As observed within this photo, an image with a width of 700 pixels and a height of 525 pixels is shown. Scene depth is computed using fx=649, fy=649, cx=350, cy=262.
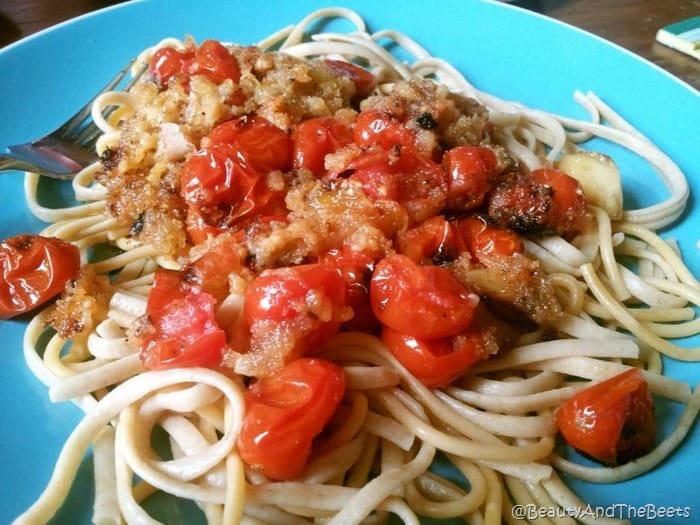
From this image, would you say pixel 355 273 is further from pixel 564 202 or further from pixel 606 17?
pixel 606 17

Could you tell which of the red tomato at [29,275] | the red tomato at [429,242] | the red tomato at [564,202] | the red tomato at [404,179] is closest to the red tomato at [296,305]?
the red tomato at [429,242]

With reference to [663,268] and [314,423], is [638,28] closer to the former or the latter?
[663,268]

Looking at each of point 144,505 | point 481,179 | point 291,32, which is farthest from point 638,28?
point 144,505

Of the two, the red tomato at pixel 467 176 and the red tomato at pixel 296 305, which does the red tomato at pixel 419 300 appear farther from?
the red tomato at pixel 467 176

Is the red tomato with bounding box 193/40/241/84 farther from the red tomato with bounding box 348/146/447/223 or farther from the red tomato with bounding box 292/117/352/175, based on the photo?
the red tomato with bounding box 348/146/447/223

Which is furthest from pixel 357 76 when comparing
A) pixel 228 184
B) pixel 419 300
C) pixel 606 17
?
pixel 606 17

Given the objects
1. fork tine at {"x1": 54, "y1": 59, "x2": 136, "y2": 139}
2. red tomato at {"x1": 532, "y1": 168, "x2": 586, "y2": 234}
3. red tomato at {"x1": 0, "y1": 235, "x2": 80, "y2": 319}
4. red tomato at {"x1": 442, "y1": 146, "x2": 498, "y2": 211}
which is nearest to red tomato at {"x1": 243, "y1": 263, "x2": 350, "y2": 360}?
red tomato at {"x1": 442, "y1": 146, "x2": 498, "y2": 211}

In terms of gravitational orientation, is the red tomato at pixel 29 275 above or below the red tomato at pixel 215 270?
below
